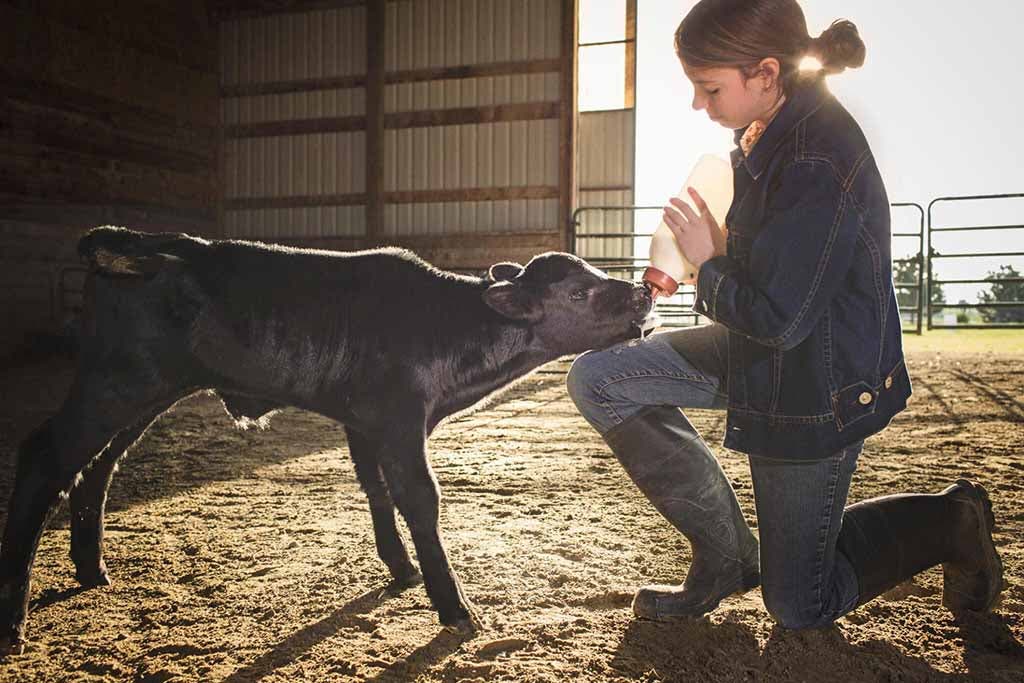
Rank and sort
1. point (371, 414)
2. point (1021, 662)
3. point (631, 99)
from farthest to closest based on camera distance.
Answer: point (631, 99) < point (371, 414) < point (1021, 662)

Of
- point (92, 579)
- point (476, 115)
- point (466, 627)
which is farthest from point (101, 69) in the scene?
point (466, 627)

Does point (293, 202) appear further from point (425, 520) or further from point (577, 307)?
point (425, 520)

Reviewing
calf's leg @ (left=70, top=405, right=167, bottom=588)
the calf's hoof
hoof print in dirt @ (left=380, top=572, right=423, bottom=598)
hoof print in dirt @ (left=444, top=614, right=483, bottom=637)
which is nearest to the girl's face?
hoof print in dirt @ (left=444, top=614, right=483, bottom=637)

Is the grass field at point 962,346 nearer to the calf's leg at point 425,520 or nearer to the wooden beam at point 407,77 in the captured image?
the wooden beam at point 407,77

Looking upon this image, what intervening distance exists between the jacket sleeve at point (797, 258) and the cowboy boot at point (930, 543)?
676mm

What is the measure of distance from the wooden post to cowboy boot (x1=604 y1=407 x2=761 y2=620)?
447 inches

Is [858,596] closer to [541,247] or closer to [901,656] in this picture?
[901,656]

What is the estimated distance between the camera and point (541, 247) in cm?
1257

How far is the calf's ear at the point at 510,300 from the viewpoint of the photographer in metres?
2.95

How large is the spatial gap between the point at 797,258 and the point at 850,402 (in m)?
0.40

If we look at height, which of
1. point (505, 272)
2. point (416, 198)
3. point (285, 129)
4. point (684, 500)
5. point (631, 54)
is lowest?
point (684, 500)

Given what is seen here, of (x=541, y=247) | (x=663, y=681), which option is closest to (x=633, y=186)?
(x=541, y=247)

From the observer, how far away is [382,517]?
304 centimetres

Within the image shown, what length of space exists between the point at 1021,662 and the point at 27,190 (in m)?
12.4
